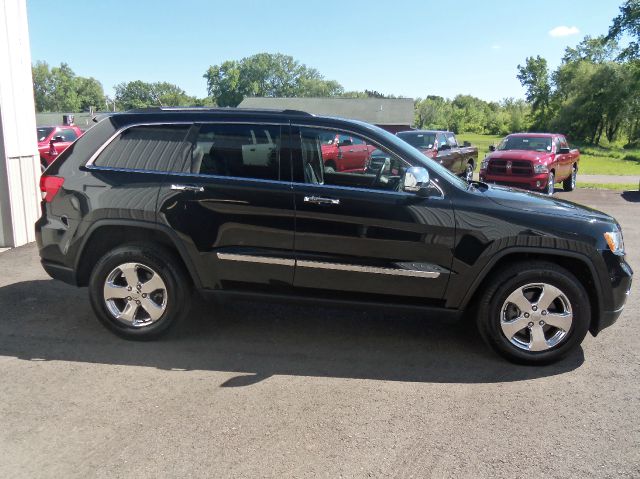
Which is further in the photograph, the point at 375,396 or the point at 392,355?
the point at 392,355

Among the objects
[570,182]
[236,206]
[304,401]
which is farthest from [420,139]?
[304,401]

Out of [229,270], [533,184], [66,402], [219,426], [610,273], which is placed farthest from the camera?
[533,184]

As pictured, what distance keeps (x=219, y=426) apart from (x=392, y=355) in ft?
5.43

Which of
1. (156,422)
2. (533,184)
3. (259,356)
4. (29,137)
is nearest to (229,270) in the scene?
(259,356)

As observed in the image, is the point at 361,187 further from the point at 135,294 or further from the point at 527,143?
the point at 527,143

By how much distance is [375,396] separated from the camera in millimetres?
3699

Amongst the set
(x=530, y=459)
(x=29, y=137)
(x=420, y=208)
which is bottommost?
(x=530, y=459)

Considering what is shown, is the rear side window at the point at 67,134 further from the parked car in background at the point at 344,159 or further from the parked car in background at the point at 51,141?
the parked car in background at the point at 344,159

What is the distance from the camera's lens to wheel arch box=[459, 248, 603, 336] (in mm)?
4098

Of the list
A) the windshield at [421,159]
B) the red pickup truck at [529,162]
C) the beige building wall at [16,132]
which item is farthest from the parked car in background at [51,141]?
the windshield at [421,159]

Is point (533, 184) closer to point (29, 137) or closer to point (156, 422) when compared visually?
point (29, 137)

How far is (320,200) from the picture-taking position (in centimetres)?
420

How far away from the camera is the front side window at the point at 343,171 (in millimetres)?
4332

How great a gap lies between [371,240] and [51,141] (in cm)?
1597
